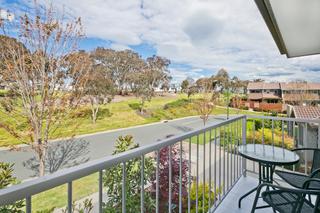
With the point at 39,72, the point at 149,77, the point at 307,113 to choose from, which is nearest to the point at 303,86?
the point at 307,113

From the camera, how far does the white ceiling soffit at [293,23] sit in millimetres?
1955

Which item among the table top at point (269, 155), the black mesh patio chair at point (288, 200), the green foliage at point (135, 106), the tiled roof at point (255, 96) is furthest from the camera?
the tiled roof at point (255, 96)

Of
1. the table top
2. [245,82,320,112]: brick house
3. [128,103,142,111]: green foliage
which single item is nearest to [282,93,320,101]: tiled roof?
[245,82,320,112]: brick house

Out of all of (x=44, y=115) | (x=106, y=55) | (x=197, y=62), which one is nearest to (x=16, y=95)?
(x=44, y=115)

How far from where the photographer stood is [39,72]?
5020 mm

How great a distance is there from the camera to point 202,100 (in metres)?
16.7

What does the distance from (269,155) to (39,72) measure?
17.0ft

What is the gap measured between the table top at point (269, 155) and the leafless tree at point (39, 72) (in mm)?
4711

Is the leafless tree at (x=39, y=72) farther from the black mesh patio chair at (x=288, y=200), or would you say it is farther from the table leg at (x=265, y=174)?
the black mesh patio chair at (x=288, y=200)

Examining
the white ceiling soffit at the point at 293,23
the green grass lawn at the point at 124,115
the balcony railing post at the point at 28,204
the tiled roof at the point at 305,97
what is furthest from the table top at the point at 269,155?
the tiled roof at the point at 305,97

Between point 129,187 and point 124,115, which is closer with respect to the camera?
point 129,187

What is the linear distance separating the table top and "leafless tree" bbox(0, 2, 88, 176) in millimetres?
4711

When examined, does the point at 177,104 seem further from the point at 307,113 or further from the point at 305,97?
the point at 307,113

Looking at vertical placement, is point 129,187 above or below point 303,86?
below
